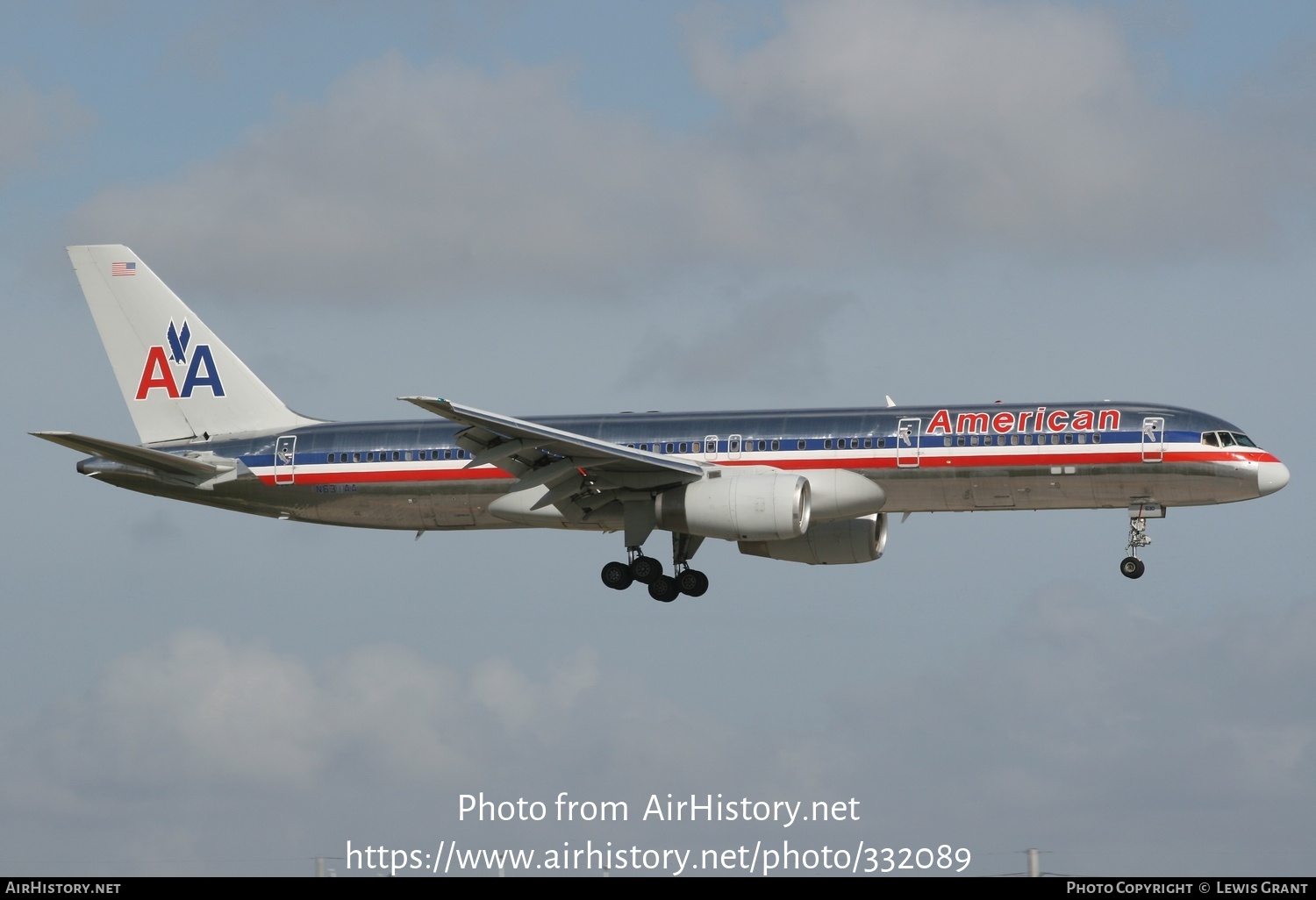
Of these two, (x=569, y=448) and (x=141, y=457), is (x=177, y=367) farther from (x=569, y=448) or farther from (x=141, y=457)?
(x=569, y=448)

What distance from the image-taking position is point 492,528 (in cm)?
5834

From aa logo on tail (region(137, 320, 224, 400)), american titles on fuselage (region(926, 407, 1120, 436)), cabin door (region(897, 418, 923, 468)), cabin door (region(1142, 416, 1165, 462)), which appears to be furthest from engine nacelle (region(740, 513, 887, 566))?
aa logo on tail (region(137, 320, 224, 400))

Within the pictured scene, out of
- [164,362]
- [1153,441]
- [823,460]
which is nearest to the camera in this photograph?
[1153,441]

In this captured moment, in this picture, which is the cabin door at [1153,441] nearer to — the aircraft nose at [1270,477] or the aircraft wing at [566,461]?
the aircraft nose at [1270,477]

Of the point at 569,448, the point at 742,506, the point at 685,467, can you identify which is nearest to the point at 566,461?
the point at 569,448

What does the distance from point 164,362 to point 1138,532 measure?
31.5 meters

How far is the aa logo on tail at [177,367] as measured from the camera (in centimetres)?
6191

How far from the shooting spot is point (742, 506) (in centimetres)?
5256

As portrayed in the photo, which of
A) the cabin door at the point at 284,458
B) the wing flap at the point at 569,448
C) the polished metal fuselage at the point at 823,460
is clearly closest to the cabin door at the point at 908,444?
the polished metal fuselage at the point at 823,460

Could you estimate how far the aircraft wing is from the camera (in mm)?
51875

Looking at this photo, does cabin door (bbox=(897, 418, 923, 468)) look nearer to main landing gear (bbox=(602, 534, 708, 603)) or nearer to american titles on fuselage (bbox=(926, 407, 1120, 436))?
american titles on fuselage (bbox=(926, 407, 1120, 436))

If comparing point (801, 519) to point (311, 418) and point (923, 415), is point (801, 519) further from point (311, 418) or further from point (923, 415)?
point (311, 418)

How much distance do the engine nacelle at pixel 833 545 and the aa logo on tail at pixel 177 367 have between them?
1819 cm

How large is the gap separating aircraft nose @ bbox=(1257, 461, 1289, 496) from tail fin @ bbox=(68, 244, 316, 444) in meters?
29.0
